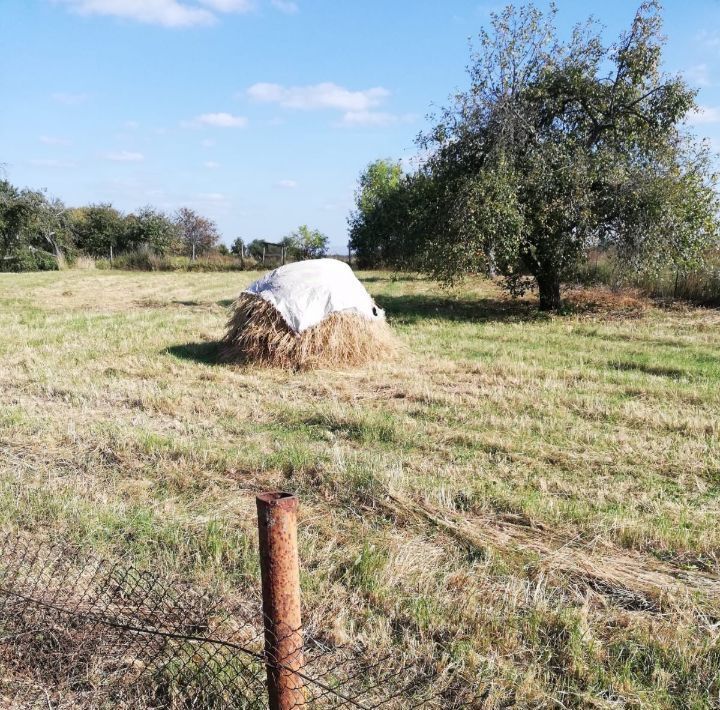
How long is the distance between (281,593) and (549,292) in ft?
47.1

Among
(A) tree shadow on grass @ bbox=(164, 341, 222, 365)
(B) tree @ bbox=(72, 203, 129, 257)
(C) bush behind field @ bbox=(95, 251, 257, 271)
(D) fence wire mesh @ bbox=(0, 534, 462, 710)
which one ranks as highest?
(B) tree @ bbox=(72, 203, 129, 257)

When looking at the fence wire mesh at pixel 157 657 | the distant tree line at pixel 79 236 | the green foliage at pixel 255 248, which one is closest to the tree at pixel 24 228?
the distant tree line at pixel 79 236

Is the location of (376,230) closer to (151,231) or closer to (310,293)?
(151,231)

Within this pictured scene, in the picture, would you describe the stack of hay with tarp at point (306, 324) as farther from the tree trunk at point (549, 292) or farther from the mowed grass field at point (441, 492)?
the tree trunk at point (549, 292)

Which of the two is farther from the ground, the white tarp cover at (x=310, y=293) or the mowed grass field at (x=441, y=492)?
the white tarp cover at (x=310, y=293)

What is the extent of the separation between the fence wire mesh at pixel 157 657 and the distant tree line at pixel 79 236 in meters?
35.6

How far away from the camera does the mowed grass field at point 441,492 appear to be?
298cm

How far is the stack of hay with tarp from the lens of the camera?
9.00m

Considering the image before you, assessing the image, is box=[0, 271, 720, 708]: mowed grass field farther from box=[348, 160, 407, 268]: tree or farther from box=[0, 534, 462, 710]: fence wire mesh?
box=[348, 160, 407, 268]: tree

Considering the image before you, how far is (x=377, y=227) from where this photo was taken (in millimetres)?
36469

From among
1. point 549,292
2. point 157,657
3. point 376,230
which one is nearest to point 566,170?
point 549,292

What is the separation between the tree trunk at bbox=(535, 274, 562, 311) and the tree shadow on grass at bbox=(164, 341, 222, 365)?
8.51 metres

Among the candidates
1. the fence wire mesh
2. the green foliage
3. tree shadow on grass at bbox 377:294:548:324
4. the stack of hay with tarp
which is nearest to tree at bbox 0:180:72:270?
the green foliage

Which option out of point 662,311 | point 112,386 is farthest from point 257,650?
point 662,311
